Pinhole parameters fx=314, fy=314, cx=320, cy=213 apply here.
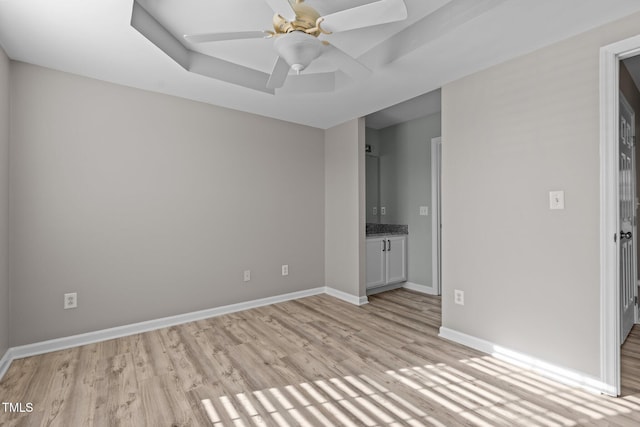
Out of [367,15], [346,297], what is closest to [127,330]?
[346,297]

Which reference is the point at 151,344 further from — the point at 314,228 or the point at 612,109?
the point at 612,109

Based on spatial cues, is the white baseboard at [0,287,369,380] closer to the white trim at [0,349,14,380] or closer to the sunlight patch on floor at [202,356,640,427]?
the white trim at [0,349,14,380]

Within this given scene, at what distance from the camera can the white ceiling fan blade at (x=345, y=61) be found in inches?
71.8

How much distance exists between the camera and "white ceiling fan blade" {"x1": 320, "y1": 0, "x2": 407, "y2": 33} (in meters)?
1.43

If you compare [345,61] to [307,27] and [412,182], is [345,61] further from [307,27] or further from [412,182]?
[412,182]

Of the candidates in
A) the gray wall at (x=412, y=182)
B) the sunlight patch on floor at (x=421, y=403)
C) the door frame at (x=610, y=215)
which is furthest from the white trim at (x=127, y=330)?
the door frame at (x=610, y=215)

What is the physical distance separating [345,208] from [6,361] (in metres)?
3.27

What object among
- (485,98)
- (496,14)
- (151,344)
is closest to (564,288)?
(485,98)

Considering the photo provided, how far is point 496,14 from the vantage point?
1.79 meters

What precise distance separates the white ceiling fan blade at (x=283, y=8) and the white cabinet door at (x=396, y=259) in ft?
10.5

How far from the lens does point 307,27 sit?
1.75m

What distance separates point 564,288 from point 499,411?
923 millimetres

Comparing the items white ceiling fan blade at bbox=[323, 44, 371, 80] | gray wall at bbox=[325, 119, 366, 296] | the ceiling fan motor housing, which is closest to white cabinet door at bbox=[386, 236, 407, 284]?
gray wall at bbox=[325, 119, 366, 296]

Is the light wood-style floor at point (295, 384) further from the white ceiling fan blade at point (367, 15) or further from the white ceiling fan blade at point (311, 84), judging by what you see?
the white ceiling fan blade at point (311, 84)
